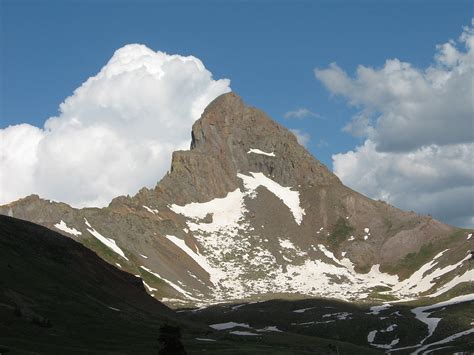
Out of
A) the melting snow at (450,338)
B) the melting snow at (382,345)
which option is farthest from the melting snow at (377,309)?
the melting snow at (450,338)

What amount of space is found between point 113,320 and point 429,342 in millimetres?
75520

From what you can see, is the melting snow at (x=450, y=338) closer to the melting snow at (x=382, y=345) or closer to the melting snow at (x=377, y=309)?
the melting snow at (x=382, y=345)

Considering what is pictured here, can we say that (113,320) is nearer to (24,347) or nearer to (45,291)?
(45,291)

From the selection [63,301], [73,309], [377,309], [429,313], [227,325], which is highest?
[377,309]

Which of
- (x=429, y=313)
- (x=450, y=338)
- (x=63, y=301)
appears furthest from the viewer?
(x=429, y=313)

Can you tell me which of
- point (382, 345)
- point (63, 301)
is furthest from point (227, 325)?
point (63, 301)

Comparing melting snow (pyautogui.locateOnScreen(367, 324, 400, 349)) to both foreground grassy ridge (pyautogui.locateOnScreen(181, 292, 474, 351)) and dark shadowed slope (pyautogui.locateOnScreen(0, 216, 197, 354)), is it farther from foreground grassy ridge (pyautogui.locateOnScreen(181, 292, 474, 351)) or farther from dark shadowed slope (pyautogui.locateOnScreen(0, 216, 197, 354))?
dark shadowed slope (pyautogui.locateOnScreen(0, 216, 197, 354))

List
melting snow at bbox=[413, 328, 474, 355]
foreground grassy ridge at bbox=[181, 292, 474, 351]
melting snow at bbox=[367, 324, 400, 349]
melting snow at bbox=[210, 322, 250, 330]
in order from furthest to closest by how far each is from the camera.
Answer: melting snow at bbox=[210, 322, 250, 330] → foreground grassy ridge at bbox=[181, 292, 474, 351] → melting snow at bbox=[367, 324, 400, 349] → melting snow at bbox=[413, 328, 474, 355]

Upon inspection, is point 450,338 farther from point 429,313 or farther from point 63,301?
point 63,301

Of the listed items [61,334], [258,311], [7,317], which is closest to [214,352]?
[61,334]

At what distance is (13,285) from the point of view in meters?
67.4

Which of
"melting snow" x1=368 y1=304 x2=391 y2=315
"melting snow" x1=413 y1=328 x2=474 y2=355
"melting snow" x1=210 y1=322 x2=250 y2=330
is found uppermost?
"melting snow" x1=368 y1=304 x2=391 y2=315

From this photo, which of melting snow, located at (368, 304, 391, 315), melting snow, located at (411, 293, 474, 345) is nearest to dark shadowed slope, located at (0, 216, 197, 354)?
melting snow, located at (411, 293, 474, 345)

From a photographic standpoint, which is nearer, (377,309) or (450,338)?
(450,338)
